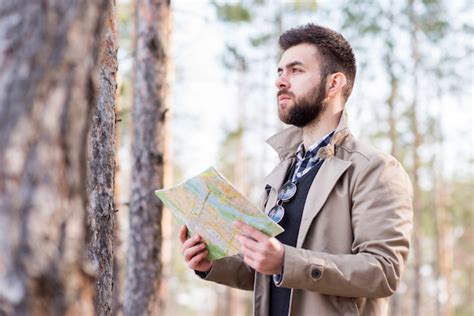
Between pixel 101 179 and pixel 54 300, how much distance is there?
2.01 metres

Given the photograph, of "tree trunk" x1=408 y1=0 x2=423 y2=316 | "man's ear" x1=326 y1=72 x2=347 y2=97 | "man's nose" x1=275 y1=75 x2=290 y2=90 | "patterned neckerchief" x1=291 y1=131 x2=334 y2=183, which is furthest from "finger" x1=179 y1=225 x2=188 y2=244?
"tree trunk" x1=408 y1=0 x2=423 y2=316

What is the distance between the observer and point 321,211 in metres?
2.71

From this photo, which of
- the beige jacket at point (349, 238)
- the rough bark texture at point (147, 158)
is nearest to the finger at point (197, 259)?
the beige jacket at point (349, 238)

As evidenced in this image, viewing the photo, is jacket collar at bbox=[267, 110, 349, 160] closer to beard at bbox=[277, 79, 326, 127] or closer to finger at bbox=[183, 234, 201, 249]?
beard at bbox=[277, 79, 326, 127]

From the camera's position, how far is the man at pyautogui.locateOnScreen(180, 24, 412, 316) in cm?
248

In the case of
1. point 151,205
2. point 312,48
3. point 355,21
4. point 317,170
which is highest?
point 355,21

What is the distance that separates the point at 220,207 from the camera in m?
2.53

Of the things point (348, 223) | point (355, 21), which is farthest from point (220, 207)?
point (355, 21)

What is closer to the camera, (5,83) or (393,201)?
(5,83)

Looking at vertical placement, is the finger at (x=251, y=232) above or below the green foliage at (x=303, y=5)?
below

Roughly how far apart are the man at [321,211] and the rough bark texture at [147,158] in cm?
280

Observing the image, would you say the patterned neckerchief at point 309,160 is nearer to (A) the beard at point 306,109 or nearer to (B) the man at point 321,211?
(B) the man at point 321,211

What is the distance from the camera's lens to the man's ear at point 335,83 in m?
3.10

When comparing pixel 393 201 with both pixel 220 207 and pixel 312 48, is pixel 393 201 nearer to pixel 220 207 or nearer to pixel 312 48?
pixel 220 207
